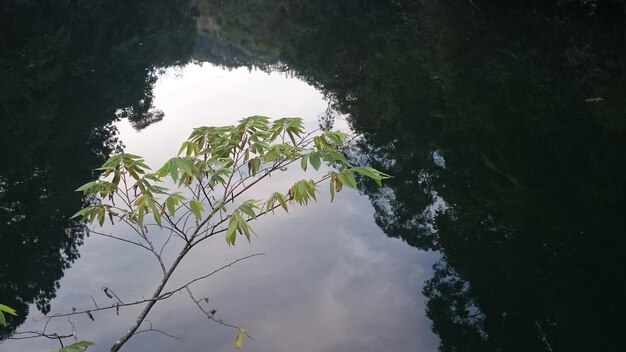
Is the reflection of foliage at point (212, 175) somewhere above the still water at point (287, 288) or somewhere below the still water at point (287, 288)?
below

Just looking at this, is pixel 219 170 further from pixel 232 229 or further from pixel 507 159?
pixel 507 159

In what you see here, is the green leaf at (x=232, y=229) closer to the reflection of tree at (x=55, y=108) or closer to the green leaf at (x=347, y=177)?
the green leaf at (x=347, y=177)

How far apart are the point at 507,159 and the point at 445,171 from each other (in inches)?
47.4

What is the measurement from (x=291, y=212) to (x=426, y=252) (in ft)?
8.66

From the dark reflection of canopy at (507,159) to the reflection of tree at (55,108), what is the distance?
616 cm

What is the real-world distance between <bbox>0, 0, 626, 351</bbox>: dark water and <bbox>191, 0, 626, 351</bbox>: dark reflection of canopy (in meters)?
0.03

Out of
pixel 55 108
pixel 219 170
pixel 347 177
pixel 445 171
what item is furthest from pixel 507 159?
pixel 55 108

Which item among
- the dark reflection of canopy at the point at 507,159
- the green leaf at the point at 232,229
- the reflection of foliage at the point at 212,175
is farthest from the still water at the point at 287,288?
the green leaf at the point at 232,229

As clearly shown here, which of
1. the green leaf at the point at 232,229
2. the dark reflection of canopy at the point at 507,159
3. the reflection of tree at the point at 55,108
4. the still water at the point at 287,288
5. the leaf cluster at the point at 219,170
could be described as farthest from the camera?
the reflection of tree at the point at 55,108

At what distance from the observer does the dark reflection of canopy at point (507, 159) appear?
663 centimetres

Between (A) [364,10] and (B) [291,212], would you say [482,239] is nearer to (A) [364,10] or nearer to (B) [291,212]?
(B) [291,212]

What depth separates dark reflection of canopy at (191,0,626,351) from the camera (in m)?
6.63

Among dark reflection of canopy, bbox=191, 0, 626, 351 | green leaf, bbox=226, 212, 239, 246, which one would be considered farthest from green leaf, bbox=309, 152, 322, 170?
Result: dark reflection of canopy, bbox=191, 0, 626, 351

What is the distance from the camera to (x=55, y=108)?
17344 mm
